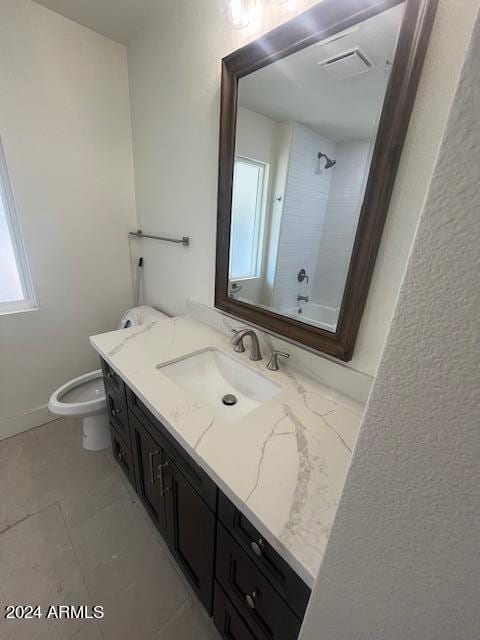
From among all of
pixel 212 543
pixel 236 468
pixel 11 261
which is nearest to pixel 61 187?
pixel 11 261

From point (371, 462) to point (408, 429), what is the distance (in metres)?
0.08

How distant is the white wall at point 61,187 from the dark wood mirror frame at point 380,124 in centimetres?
103

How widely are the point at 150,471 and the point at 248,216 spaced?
47.2 inches

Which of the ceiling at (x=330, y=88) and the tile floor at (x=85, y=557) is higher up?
the ceiling at (x=330, y=88)

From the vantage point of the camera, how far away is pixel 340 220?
3.01 feet

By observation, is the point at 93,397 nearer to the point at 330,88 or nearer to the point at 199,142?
the point at 199,142

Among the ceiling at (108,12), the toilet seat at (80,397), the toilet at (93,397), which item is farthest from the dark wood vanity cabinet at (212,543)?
the ceiling at (108,12)

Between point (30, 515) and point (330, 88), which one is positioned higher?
point (330, 88)

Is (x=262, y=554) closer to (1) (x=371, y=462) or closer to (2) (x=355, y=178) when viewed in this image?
(1) (x=371, y=462)

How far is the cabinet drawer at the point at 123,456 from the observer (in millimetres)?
1381

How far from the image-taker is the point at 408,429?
31cm

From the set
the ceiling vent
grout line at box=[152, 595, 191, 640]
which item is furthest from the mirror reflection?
grout line at box=[152, 595, 191, 640]

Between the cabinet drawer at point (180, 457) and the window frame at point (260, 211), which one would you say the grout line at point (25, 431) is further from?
the window frame at point (260, 211)

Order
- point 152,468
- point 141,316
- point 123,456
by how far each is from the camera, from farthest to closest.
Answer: point 141,316
point 123,456
point 152,468
